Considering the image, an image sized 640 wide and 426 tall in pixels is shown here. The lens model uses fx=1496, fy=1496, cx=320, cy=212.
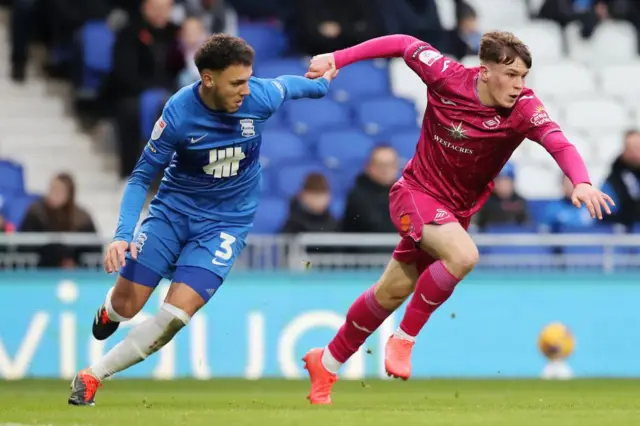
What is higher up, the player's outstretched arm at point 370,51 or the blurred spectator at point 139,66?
the player's outstretched arm at point 370,51

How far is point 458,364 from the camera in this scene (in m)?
14.1

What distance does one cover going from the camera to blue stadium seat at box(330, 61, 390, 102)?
1791cm

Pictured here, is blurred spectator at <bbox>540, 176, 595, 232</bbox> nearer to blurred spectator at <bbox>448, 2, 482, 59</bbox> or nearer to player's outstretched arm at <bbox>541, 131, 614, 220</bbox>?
blurred spectator at <bbox>448, 2, 482, 59</bbox>

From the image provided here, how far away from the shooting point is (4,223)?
48.1 feet

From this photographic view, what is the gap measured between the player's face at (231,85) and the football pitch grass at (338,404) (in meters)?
1.84

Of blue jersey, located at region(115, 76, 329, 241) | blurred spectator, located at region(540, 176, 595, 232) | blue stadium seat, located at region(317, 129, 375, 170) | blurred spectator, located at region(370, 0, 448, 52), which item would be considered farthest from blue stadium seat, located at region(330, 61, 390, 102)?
Result: blue jersey, located at region(115, 76, 329, 241)

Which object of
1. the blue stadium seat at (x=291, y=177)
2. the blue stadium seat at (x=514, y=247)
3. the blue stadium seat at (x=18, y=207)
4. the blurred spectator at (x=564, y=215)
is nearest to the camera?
the blue stadium seat at (x=514, y=247)

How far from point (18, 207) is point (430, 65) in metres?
6.98

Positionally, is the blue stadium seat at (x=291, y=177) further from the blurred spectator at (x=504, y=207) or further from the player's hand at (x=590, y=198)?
the player's hand at (x=590, y=198)

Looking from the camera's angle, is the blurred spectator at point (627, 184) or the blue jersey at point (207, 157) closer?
the blue jersey at point (207, 157)

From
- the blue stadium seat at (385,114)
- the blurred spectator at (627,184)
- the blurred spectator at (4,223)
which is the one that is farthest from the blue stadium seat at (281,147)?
the blurred spectator at (627,184)

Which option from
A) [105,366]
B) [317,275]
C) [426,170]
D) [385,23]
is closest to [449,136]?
[426,170]

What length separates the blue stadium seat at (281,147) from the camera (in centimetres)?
1644

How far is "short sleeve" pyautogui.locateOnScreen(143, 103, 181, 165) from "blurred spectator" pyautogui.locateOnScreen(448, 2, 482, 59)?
9754 mm
